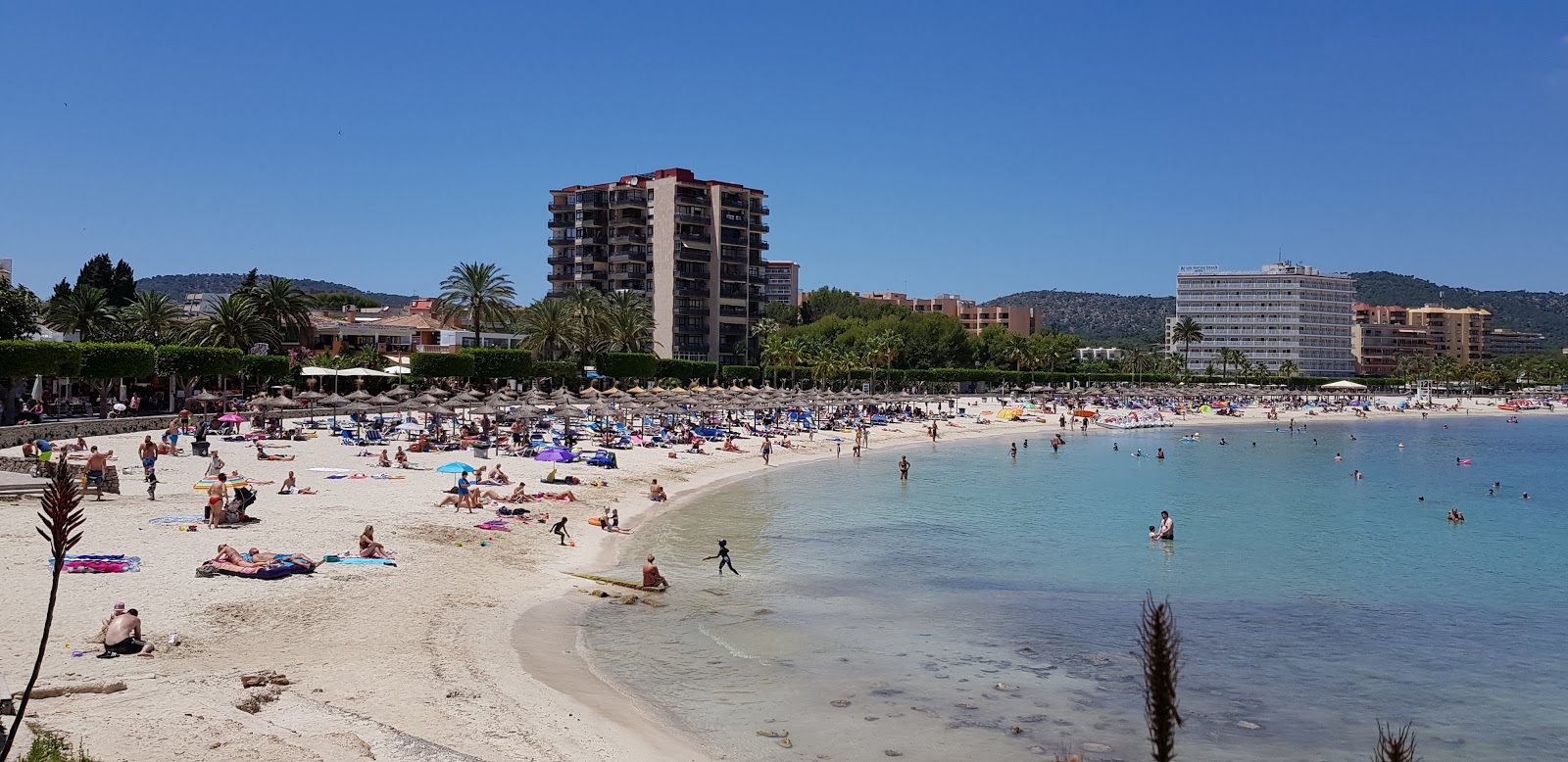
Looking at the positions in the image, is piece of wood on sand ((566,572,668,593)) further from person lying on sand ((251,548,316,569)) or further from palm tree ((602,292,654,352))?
palm tree ((602,292,654,352))

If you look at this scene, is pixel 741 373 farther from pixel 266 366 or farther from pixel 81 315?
pixel 81 315

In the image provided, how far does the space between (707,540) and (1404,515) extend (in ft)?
88.4

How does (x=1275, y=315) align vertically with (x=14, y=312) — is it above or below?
above

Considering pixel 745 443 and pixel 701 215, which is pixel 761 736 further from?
pixel 701 215

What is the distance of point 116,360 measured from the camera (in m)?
44.6

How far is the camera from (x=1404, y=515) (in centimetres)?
3888

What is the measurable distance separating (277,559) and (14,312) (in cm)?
4258

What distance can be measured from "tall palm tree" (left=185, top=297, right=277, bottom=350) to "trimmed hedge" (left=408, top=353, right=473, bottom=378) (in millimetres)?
8965

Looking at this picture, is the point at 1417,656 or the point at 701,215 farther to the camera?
the point at 701,215

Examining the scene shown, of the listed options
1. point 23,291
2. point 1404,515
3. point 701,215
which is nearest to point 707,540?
point 1404,515

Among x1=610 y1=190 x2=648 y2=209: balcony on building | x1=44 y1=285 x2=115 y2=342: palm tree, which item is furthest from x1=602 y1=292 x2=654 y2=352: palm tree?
x1=44 y1=285 x2=115 y2=342: palm tree

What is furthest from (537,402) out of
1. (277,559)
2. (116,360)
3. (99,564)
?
(99,564)

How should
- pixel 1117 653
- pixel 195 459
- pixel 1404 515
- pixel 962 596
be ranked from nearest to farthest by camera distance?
pixel 1117 653 → pixel 962 596 → pixel 195 459 → pixel 1404 515

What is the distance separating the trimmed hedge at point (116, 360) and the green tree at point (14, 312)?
8.47 metres
